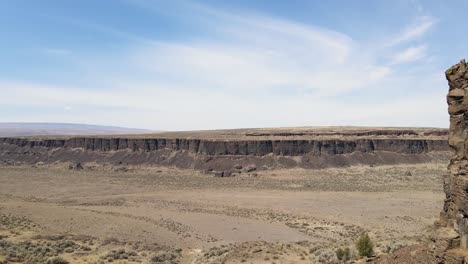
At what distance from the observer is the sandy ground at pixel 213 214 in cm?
2706

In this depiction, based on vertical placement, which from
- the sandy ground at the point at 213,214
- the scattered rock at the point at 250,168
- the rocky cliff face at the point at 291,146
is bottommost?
the sandy ground at the point at 213,214

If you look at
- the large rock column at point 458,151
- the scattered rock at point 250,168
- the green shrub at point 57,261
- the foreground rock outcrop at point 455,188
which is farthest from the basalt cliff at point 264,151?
the large rock column at point 458,151

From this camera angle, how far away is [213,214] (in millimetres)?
43219

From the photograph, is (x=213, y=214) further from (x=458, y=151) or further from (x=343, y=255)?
(x=458, y=151)

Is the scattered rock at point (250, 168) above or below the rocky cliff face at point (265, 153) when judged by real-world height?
below

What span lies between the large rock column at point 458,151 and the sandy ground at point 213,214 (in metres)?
9.49

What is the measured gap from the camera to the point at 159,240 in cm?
3222

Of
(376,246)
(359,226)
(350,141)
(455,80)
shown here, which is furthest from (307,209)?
(350,141)

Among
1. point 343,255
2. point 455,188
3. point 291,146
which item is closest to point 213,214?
point 343,255

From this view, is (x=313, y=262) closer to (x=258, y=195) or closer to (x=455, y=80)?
(x=455, y=80)

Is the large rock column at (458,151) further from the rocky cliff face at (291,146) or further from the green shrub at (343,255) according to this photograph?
the rocky cliff face at (291,146)

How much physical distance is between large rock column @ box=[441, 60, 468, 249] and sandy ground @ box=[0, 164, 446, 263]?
9488 mm

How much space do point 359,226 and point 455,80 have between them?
2537 cm

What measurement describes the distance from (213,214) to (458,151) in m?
31.9
